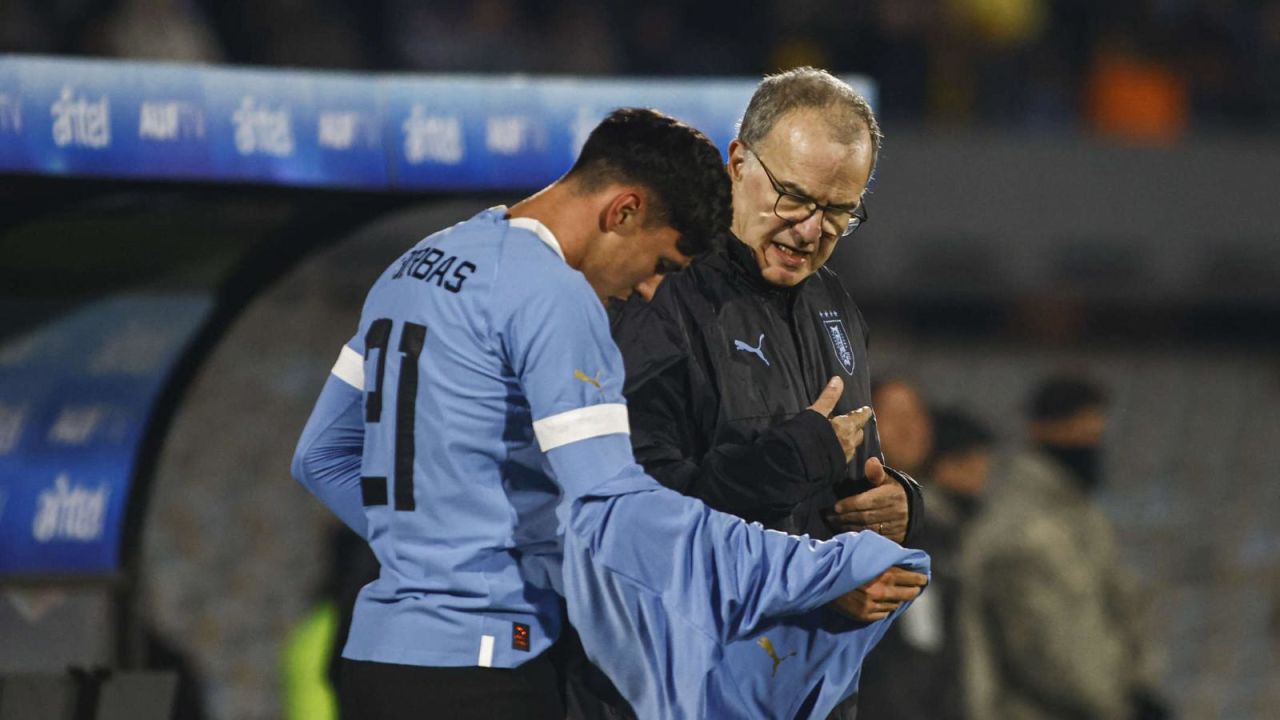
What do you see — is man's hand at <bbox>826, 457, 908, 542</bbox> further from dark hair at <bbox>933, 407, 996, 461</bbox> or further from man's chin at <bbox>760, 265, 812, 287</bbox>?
dark hair at <bbox>933, 407, 996, 461</bbox>

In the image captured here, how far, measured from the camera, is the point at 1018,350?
16.2m

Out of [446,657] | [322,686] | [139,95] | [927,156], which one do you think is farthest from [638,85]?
[927,156]

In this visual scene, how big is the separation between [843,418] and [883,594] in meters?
0.29

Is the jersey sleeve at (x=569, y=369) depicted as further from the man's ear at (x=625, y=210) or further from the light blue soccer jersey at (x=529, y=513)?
the man's ear at (x=625, y=210)

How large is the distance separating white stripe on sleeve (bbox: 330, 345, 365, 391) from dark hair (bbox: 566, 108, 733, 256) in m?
0.51

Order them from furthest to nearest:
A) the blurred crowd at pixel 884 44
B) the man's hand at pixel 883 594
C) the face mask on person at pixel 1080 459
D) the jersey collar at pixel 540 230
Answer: the blurred crowd at pixel 884 44, the face mask on person at pixel 1080 459, the jersey collar at pixel 540 230, the man's hand at pixel 883 594

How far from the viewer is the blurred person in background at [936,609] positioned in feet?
16.8

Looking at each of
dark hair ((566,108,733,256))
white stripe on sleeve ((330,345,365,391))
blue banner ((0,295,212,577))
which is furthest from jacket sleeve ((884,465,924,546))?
blue banner ((0,295,212,577))

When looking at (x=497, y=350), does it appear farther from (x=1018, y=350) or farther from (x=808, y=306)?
(x=1018, y=350)

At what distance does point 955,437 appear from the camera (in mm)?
5918

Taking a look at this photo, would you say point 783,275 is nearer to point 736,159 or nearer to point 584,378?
point 736,159

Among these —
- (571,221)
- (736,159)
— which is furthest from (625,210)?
(736,159)

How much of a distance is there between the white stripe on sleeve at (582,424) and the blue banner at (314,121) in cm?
194

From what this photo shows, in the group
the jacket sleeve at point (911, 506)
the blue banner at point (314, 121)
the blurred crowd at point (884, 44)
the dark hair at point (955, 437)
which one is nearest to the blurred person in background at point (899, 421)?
the dark hair at point (955, 437)
